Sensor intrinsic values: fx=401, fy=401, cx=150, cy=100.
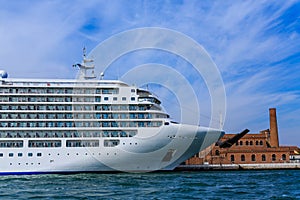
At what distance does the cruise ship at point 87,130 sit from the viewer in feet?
112

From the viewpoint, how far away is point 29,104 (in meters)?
36.1

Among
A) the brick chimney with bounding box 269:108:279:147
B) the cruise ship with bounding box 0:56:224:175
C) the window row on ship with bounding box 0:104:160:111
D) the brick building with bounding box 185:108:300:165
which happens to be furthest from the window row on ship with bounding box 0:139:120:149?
the brick chimney with bounding box 269:108:279:147

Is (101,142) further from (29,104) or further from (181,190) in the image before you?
(181,190)

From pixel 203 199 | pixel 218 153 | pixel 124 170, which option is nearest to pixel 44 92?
pixel 124 170

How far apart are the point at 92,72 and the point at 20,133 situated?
9509mm

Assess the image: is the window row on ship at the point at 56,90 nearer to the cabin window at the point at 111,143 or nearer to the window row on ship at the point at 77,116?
the window row on ship at the point at 77,116

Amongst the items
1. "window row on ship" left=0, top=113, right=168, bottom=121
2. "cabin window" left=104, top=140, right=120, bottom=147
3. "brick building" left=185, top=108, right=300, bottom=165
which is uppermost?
Answer: "window row on ship" left=0, top=113, right=168, bottom=121

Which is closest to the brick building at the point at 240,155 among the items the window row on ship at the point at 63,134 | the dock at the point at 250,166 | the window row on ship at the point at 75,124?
the dock at the point at 250,166

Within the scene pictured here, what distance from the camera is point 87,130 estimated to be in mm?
35344

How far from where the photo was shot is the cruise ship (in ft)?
112

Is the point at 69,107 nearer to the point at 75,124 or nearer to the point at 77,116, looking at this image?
the point at 77,116

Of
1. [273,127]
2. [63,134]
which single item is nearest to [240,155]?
[273,127]

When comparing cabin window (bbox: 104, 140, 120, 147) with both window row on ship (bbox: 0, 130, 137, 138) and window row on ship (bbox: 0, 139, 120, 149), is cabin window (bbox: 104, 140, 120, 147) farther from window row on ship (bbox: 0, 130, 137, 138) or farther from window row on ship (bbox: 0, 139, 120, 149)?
window row on ship (bbox: 0, 130, 137, 138)

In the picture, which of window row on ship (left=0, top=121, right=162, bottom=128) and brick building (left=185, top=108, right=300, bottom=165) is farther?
brick building (left=185, top=108, right=300, bottom=165)
